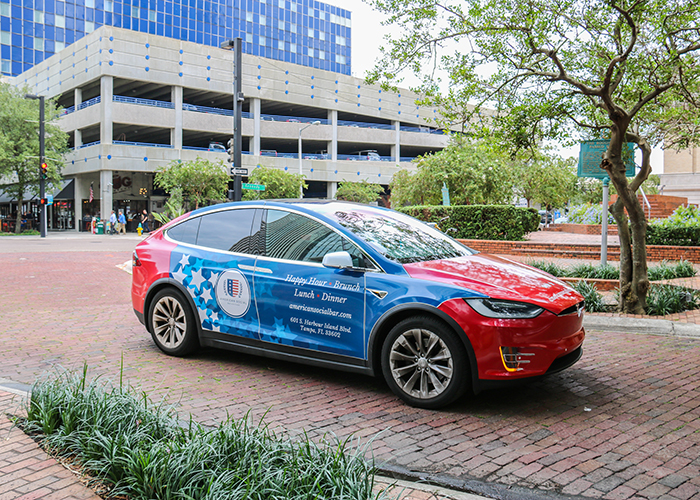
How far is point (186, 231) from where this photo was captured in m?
6.35

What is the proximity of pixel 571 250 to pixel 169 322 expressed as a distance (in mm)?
Result: 13905

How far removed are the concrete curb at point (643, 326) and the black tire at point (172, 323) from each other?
5312mm

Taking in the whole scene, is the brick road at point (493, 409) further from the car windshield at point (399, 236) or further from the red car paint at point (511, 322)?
the car windshield at point (399, 236)

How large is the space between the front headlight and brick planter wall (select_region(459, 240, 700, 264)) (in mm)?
11758

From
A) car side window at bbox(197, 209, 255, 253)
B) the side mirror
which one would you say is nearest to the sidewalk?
the side mirror

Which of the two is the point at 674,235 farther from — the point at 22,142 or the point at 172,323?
the point at 22,142

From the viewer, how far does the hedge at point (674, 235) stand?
52.2ft

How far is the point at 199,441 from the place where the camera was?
315cm

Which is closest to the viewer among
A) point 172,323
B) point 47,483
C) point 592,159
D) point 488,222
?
point 47,483

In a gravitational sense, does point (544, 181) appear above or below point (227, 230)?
above

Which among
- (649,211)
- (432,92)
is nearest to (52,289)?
(432,92)

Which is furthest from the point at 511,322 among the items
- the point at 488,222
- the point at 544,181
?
the point at 544,181

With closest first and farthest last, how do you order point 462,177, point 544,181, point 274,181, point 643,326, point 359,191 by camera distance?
point 643,326 < point 462,177 < point 274,181 < point 544,181 < point 359,191

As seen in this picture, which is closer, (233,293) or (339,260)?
(339,260)
